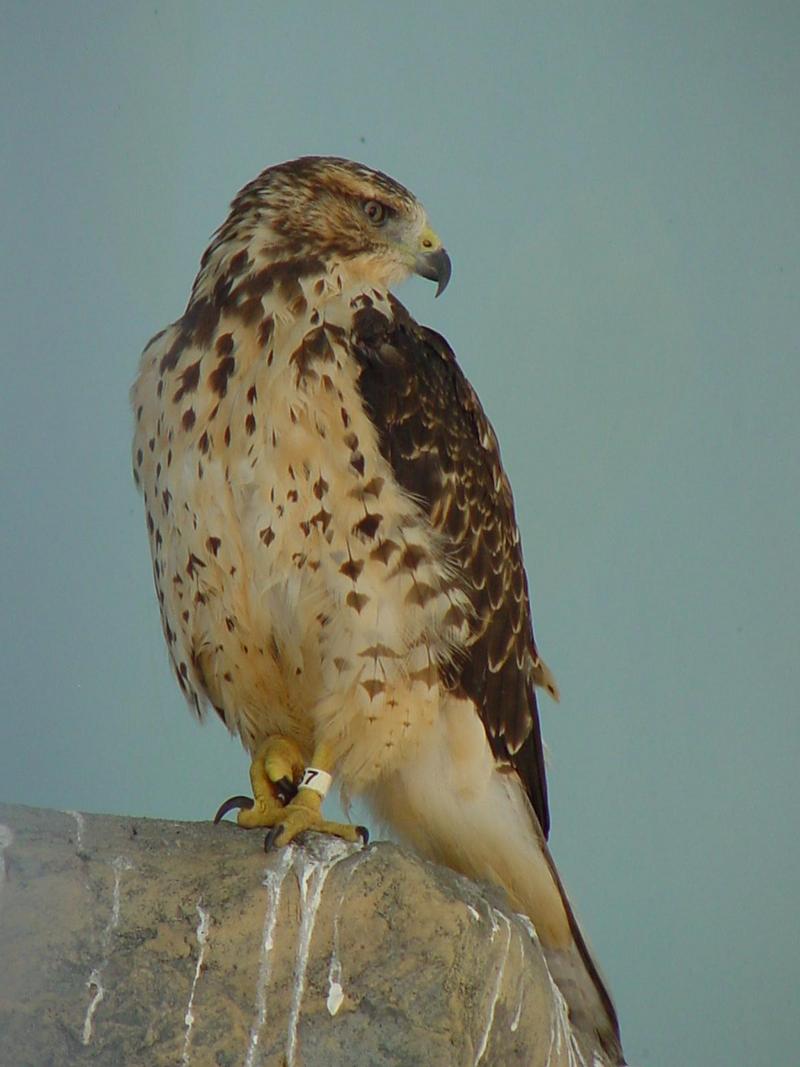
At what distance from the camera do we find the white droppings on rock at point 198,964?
8.39ft

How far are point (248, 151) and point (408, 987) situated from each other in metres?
2.35

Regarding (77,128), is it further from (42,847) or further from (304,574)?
(42,847)

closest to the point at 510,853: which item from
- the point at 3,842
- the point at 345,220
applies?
the point at 3,842

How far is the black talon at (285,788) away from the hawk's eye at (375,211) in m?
1.18

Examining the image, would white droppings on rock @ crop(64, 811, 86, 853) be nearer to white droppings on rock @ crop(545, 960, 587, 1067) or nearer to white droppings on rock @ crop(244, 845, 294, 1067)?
white droppings on rock @ crop(244, 845, 294, 1067)

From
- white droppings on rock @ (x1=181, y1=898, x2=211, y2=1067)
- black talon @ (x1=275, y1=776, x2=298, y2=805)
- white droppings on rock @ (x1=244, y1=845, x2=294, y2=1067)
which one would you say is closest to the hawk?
black talon @ (x1=275, y1=776, x2=298, y2=805)

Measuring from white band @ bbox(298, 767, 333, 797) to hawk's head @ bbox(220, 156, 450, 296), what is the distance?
1019 millimetres

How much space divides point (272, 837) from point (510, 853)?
727mm

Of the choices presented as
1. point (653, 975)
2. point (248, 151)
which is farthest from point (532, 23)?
point (653, 975)

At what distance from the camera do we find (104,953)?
8.40 ft

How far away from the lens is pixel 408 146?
14.4 ft

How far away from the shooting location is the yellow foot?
113 inches

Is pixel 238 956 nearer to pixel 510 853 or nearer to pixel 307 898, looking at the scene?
pixel 307 898

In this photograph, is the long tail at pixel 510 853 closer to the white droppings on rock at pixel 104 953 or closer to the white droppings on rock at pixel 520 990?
the white droppings on rock at pixel 520 990
